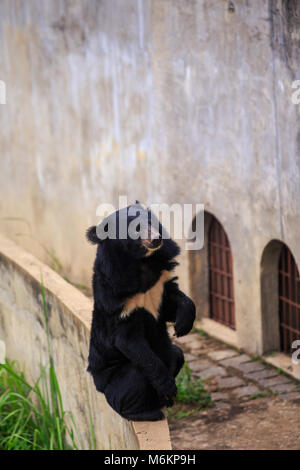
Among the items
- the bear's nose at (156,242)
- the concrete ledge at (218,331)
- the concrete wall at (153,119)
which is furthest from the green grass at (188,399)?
the bear's nose at (156,242)

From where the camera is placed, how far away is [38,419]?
707 centimetres

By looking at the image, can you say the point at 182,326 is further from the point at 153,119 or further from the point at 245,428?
the point at 153,119

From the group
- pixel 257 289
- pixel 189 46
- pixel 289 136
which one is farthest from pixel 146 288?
pixel 189 46

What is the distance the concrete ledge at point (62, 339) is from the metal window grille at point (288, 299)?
2312 mm

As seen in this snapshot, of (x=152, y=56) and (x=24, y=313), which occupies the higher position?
(x=152, y=56)

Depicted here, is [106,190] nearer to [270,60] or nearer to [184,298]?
[270,60]

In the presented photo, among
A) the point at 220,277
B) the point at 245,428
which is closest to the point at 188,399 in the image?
the point at 245,428

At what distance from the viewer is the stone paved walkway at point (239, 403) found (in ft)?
22.6

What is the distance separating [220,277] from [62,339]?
9.66ft

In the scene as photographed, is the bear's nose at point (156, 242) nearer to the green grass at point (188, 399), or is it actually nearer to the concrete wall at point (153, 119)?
the concrete wall at point (153, 119)

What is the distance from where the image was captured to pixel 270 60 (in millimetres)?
7516

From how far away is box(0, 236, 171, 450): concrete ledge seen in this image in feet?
18.2

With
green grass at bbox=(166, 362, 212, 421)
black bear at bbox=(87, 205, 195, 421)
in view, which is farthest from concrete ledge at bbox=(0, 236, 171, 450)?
green grass at bbox=(166, 362, 212, 421)
